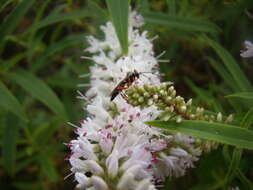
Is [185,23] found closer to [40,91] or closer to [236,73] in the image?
[236,73]

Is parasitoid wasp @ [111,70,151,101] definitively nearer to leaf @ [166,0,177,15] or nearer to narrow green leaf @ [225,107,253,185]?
narrow green leaf @ [225,107,253,185]

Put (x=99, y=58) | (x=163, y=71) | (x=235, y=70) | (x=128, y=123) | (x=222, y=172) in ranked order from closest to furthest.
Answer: (x=128, y=123) < (x=235, y=70) < (x=99, y=58) < (x=222, y=172) < (x=163, y=71)

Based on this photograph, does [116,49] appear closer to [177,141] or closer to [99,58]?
[99,58]

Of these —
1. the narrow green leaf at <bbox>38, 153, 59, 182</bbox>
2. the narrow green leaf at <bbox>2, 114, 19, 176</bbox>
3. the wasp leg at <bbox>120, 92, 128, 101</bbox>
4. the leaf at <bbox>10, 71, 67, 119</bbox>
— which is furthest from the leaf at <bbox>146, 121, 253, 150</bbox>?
the narrow green leaf at <bbox>38, 153, 59, 182</bbox>

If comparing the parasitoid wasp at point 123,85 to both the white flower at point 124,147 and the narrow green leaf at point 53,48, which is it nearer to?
the white flower at point 124,147

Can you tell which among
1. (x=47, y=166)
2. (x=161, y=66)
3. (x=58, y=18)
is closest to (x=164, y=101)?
(x=58, y=18)

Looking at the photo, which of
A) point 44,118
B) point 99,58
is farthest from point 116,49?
point 44,118

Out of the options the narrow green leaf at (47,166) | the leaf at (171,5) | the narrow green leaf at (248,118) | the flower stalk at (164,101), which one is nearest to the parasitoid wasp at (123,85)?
the flower stalk at (164,101)

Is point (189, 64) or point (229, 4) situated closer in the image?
point (229, 4)
